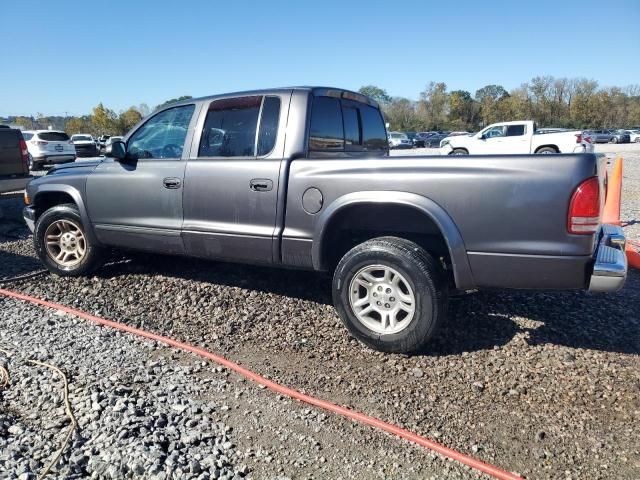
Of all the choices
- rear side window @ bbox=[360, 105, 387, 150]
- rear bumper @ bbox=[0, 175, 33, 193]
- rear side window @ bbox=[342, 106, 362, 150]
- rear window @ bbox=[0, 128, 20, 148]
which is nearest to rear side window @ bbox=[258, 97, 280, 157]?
rear side window @ bbox=[342, 106, 362, 150]

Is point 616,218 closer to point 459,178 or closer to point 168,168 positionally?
point 459,178

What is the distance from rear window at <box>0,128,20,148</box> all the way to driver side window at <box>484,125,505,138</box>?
16.7 m

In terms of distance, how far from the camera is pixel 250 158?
3.89 metres

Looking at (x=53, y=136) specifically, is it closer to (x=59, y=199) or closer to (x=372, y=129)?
(x=59, y=199)

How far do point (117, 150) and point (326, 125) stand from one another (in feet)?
6.54

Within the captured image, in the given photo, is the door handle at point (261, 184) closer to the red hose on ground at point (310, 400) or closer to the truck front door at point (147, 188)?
the truck front door at point (147, 188)

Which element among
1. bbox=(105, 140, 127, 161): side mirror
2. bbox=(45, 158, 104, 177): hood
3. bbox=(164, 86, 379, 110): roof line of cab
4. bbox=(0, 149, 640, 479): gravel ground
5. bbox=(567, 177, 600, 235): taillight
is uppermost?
bbox=(164, 86, 379, 110): roof line of cab

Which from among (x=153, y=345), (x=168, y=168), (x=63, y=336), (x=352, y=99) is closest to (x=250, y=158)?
(x=168, y=168)

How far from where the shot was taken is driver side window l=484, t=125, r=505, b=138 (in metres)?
19.4

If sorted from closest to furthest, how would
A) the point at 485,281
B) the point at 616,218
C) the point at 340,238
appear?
1. the point at 485,281
2. the point at 340,238
3. the point at 616,218

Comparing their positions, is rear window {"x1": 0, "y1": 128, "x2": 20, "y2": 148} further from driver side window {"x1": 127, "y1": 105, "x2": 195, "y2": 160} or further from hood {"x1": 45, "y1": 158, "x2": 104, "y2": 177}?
driver side window {"x1": 127, "y1": 105, "x2": 195, "y2": 160}

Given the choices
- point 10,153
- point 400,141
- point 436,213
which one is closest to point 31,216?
point 10,153

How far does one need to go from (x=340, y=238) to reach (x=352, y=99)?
143cm

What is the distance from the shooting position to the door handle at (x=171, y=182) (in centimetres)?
420
